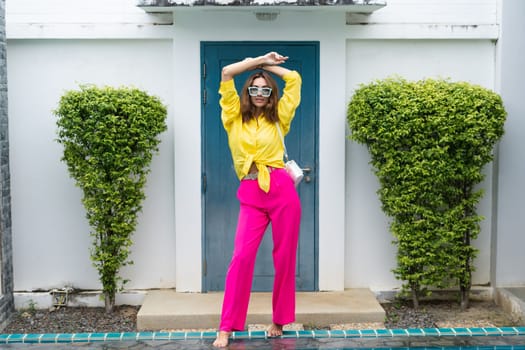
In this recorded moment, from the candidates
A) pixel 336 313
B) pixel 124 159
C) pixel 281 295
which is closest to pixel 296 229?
pixel 281 295

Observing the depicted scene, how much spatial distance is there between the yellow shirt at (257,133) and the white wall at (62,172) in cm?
166

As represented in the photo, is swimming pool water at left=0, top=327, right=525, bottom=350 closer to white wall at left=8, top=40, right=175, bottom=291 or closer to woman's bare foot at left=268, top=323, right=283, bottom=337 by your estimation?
woman's bare foot at left=268, top=323, right=283, bottom=337

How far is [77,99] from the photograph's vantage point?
607 centimetres

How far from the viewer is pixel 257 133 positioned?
16.8 feet

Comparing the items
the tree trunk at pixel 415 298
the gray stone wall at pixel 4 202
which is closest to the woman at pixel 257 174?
the tree trunk at pixel 415 298

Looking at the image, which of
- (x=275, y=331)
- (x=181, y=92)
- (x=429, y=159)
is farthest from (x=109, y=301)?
(x=429, y=159)

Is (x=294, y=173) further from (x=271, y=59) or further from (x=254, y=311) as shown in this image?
(x=254, y=311)

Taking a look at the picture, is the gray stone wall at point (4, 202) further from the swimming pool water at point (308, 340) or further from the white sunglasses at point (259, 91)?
the white sunglasses at point (259, 91)

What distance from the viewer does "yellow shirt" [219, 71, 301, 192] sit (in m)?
5.07

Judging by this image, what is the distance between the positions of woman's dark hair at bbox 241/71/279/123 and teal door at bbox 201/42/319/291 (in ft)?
4.78

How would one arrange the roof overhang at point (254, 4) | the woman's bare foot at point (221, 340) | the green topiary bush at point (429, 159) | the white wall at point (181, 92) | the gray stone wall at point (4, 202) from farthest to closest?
the white wall at point (181, 92) → the gray stone wall at point (4, 202) → the green topiary bush at point (429, 159) → the roof overhang at point (254, 4) → the woman's bare foot at point (221, 340)

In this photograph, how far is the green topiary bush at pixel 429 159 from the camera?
614cm

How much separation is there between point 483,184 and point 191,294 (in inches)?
114

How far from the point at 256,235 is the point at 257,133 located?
2.37 feet
